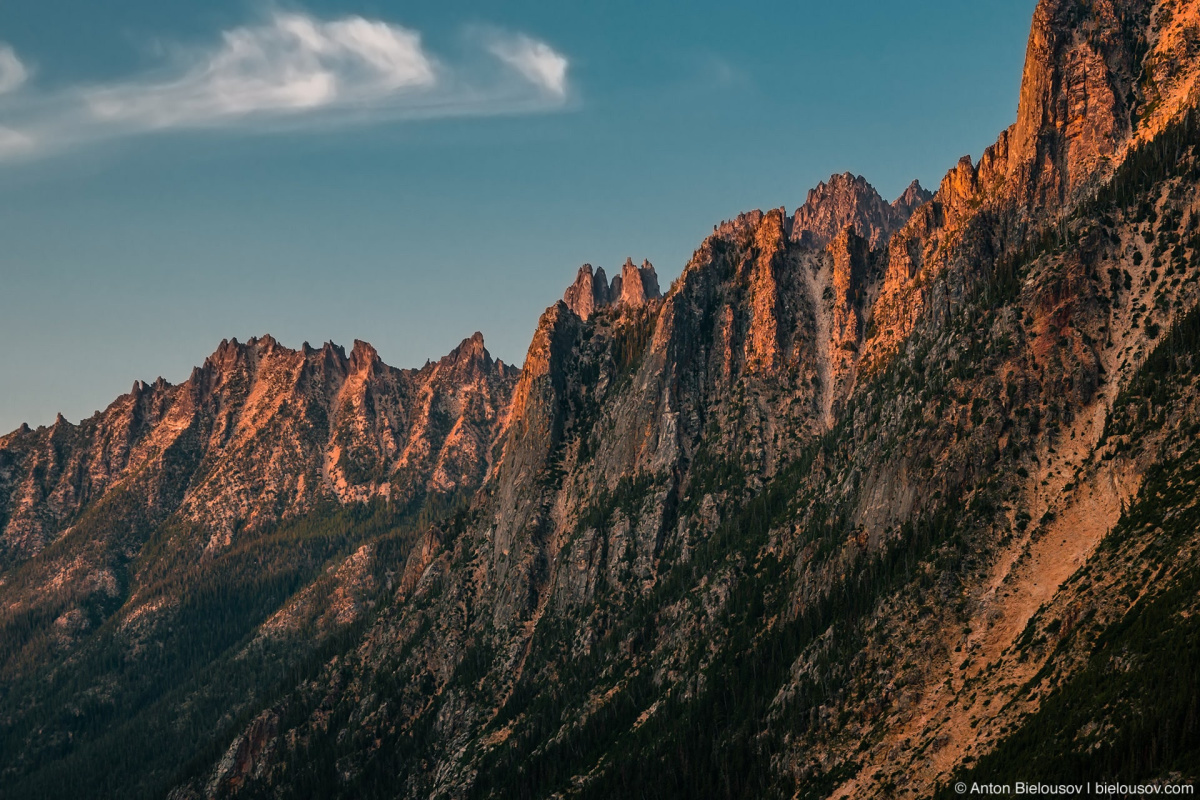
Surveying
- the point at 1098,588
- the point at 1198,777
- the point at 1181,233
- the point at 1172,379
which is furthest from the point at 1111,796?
the point at 1181,233

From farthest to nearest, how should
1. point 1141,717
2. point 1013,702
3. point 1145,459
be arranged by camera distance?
point 1145,459
point 1013,702
point 1141,717

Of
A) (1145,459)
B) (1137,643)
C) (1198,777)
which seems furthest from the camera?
(1145,459)

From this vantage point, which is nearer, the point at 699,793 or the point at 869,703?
the point at 869,703

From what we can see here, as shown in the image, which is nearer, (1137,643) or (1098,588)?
(1137,643)

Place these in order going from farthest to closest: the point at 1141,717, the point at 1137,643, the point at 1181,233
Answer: the point at 1181,233
the point at 1137,643
the point at 1141,717

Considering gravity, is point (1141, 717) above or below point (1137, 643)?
below

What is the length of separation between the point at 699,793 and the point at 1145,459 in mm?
98475

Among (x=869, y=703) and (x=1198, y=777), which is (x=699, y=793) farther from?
(x=1198, y=777)

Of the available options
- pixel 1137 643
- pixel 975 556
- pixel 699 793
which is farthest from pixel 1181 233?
pixel 699 793

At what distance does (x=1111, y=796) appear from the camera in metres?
122

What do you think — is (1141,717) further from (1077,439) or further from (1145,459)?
(1077,439)

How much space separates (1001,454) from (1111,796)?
86353mm

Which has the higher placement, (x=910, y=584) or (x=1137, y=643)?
(x=910, y=584)

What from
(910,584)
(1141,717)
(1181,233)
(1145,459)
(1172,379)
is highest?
(1181,233)
